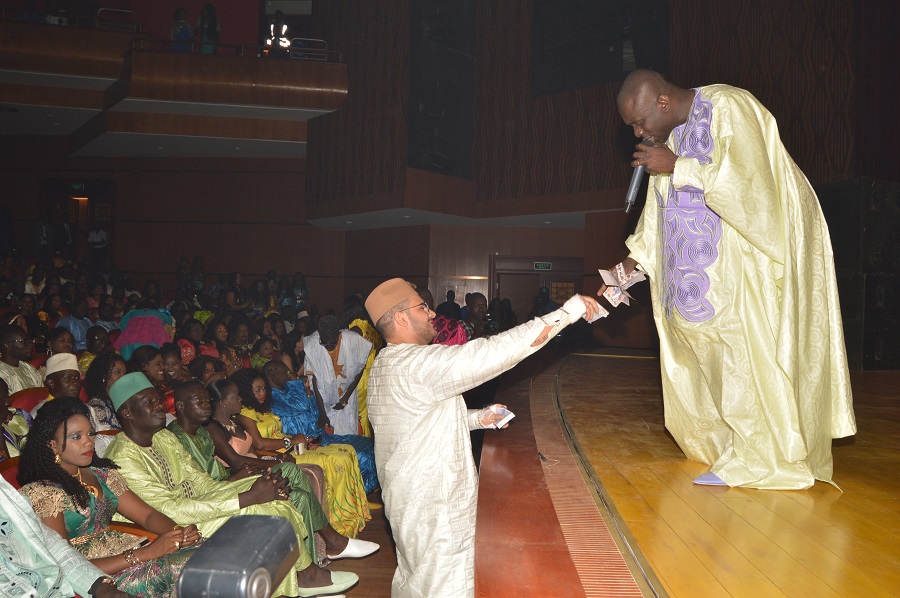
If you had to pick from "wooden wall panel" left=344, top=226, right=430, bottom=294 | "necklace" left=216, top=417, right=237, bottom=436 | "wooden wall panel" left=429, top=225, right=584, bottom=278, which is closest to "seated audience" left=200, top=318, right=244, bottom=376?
"necklace" left=216, top=417, right=237, bottom=436

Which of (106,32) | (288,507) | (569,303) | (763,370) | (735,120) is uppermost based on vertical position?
(106,32)

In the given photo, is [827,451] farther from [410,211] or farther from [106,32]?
[106,32]

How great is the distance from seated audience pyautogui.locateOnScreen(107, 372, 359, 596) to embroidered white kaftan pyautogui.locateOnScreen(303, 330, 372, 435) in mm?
2006

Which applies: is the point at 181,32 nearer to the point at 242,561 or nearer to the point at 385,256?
the point at 385,256

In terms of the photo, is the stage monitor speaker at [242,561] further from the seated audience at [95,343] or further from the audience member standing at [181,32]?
the audience member standing at [181,32]

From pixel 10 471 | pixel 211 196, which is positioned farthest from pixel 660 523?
pixel 211 196

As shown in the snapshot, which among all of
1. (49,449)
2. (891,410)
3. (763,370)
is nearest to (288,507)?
(49,449)

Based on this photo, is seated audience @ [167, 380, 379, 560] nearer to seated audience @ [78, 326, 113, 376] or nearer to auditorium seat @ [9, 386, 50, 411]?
auditorium seat @ [9, 386, 50, 411]

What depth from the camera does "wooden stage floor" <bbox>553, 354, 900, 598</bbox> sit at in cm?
195

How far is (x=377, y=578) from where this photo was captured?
11.6 feet

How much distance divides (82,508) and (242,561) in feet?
6.24

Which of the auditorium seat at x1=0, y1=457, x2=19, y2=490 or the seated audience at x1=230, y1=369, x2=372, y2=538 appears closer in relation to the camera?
the auditorium seat at x1=0, y1=457, x2=19, y2=490

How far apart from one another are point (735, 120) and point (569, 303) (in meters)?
1.31

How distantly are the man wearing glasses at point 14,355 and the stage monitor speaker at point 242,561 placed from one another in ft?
13.8
